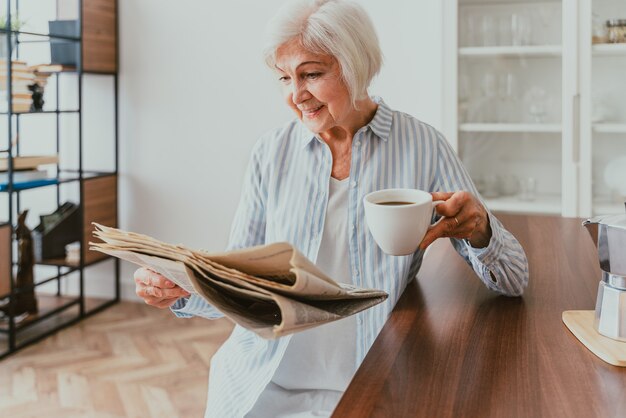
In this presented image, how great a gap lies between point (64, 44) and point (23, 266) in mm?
1115

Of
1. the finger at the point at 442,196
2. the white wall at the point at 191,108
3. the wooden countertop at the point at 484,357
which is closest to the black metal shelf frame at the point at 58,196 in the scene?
the white wall at the point at 191,108

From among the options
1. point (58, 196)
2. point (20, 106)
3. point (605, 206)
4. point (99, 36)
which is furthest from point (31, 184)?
point (605, 206)

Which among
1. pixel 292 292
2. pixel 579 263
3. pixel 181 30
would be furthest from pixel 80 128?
pixel 292 292

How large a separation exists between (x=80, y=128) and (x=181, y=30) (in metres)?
0.74

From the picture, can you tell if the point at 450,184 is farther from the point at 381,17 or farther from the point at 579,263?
the point at 381,17

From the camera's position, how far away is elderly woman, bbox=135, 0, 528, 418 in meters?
1.39

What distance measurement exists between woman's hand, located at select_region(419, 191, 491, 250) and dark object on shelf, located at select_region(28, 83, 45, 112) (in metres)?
2.69

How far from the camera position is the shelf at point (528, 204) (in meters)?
3.19

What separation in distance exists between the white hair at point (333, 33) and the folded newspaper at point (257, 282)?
1.95ft

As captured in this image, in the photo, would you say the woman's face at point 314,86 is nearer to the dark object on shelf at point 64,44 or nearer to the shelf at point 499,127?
the shelf at point 499,127

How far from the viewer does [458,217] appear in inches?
46.7

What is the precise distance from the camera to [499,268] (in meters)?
1.23

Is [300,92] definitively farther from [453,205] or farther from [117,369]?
[117,369]

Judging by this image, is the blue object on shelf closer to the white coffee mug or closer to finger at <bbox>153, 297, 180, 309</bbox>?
finger at <bbox>153, 297, 180, 309</bbox>
